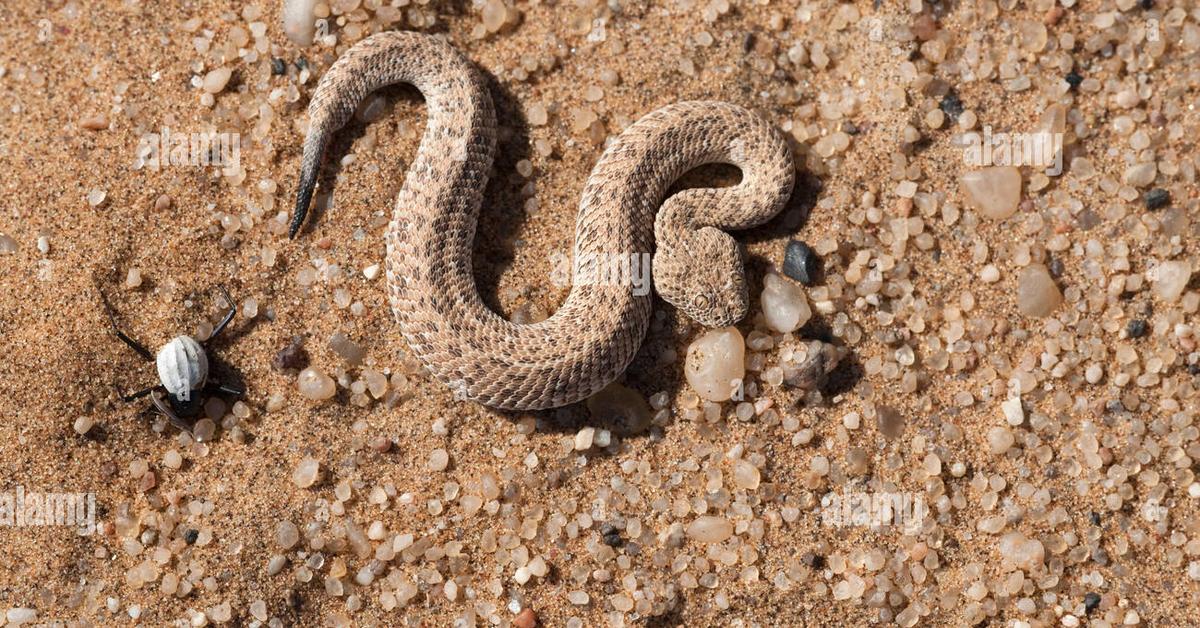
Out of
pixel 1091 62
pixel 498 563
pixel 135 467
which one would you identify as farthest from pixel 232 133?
pixel 1091 62

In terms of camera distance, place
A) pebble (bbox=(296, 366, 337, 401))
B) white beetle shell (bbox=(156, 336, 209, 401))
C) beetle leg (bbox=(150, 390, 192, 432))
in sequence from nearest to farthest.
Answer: white beetle shell (bbox=(156, 336, 209, 401)) → beetle leg (bbox=(150, 390, 192, 432)) → pebble (bbox=(296, 366, 337, 401))

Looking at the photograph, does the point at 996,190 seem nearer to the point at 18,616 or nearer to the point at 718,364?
the point at 718,364

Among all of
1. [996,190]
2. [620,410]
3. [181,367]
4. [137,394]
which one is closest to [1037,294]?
[996,190]

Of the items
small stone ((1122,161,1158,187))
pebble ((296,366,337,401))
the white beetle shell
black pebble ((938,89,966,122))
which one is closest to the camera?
the white beetle shell

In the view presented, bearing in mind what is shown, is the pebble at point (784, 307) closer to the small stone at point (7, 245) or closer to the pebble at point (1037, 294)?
Answer: the pebble at point (1037, 294)

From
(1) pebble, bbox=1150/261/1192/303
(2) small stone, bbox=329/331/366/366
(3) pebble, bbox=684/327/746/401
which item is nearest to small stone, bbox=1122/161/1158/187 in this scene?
(1) pebble, bbox=1150/261/1192/303

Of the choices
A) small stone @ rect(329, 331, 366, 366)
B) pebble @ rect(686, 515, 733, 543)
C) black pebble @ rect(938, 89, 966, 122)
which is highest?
black pebble @ rect(938, 89, 966, 122)

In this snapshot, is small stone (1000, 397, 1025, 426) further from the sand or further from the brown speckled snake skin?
the brown speckled snake skin
